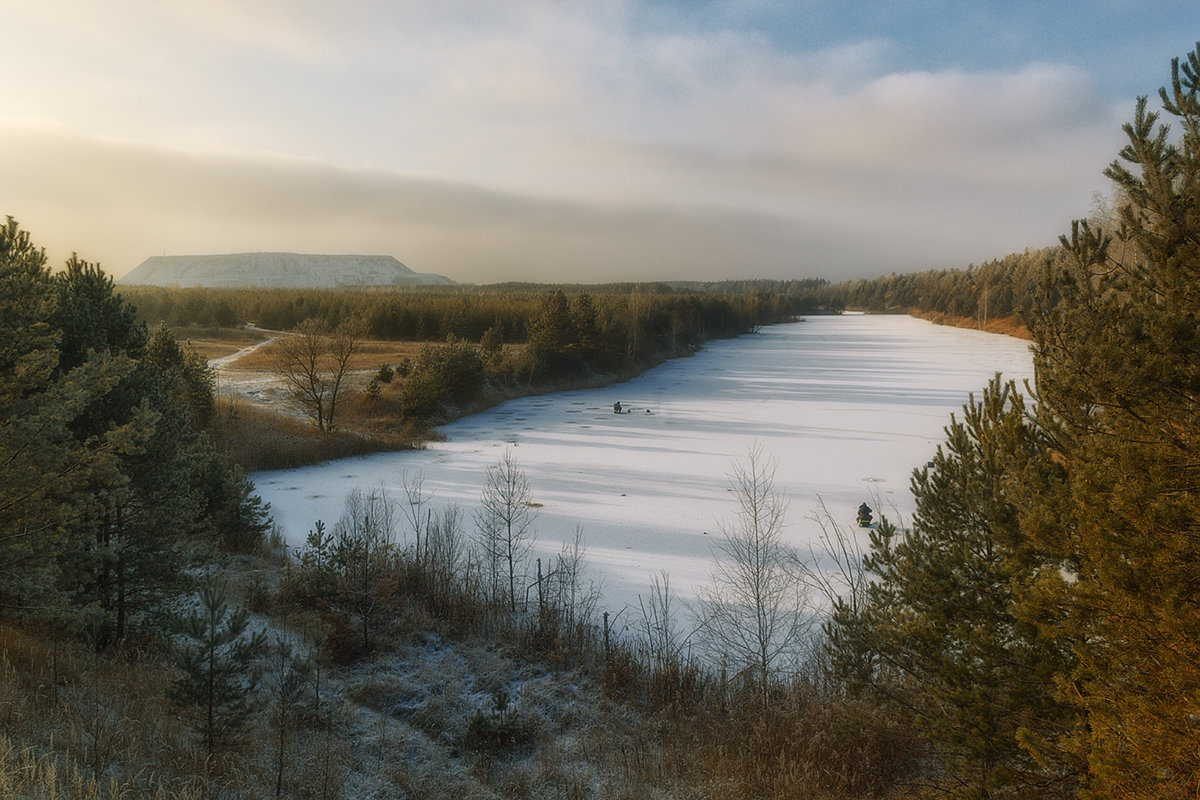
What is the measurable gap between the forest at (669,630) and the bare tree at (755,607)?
0.12m

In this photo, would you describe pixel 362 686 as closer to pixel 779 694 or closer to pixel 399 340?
pixel 779 694

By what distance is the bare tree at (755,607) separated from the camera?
896cm

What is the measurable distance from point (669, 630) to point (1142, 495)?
315 inches

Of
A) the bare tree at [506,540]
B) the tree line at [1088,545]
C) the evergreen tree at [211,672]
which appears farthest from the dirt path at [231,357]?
the tree line at [1088,545]

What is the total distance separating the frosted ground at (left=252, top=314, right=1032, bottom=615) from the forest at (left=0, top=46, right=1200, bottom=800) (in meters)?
3.75

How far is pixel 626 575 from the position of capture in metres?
12.6

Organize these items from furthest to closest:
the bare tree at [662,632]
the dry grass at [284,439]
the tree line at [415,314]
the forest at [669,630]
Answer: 1. the tree line at [415,314]
2. the dry grass at [284,439]
3. the bare tree at [662,632]
4. the forest at [669,630]

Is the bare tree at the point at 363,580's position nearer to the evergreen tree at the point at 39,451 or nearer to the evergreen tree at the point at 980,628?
the evergreen tree at the point at 39,451

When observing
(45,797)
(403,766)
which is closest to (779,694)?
(403,766)

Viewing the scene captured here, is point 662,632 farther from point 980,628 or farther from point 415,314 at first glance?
point 415,314

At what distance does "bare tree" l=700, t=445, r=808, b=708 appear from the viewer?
29.4 ft

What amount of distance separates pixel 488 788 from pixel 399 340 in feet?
184

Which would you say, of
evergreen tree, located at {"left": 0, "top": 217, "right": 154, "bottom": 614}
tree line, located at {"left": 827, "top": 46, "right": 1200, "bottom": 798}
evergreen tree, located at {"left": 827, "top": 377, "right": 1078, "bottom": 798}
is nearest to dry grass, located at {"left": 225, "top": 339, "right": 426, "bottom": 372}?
evergreen tree, located at {"left": 0, "top": 217, "right": 154, "bottom": 614}

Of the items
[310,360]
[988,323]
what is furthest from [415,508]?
[988,323]
